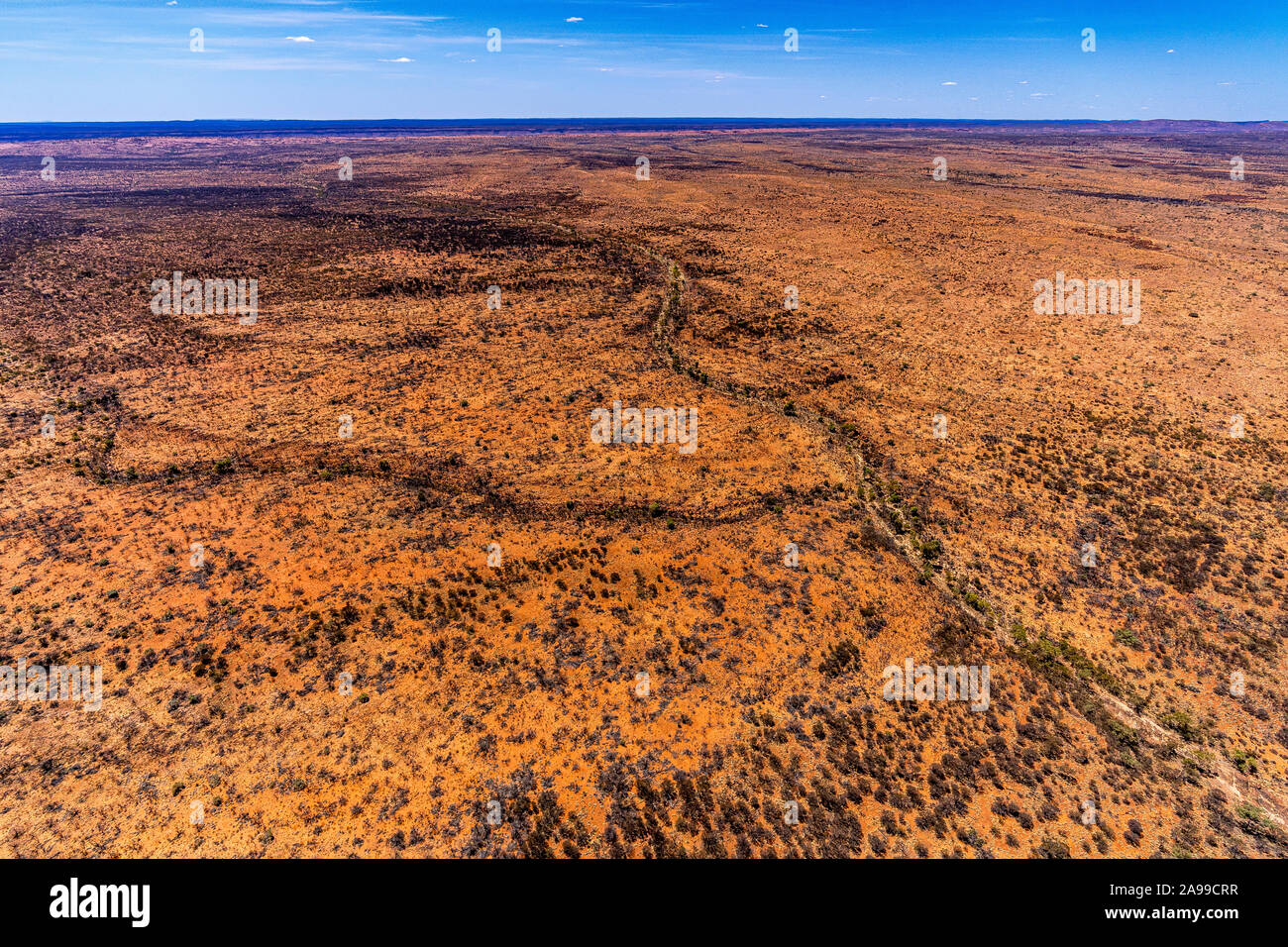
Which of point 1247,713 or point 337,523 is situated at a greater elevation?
point 337,523

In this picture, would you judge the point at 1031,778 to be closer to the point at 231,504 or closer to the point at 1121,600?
the point at 1121,600

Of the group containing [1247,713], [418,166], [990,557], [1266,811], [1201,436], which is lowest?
[1266,811]

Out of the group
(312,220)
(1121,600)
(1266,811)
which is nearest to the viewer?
(1266,811)

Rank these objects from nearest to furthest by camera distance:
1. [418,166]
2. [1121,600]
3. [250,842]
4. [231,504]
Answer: [250,842] → [1121,600] → [231,504] → [418,166]
